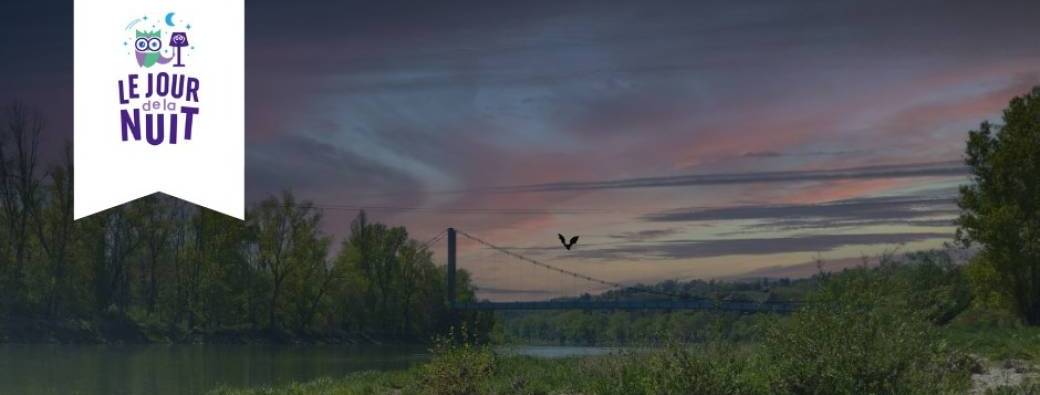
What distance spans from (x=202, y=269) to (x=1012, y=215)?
64965mm

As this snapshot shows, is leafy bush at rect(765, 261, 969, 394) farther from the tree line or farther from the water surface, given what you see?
the tree line

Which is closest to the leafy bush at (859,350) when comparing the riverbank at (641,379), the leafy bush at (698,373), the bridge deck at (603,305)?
the riverbank at (641,379)

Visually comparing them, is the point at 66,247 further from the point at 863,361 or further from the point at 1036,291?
the point at 863,361

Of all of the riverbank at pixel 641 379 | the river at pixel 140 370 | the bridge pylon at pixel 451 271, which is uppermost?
the bridge pylon at pixel 451 271

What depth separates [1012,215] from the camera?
1558 inches

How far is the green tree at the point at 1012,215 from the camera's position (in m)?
40.0

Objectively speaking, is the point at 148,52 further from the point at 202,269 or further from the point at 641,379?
the point at 202,269

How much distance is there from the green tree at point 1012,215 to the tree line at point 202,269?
189 feet

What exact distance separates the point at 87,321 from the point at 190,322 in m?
9.41

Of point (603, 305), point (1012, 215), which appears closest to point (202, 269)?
point (603, 305)

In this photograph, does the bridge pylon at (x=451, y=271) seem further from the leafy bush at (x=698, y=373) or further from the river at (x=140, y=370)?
the leafy bush at (x=698, y=373)

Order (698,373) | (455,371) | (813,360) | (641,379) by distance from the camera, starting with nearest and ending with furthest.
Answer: (698,373)
(813,360)
(641,379)
(455,371)

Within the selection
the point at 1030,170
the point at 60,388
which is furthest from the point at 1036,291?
the point at 60,388

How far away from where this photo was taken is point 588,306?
289 feet
